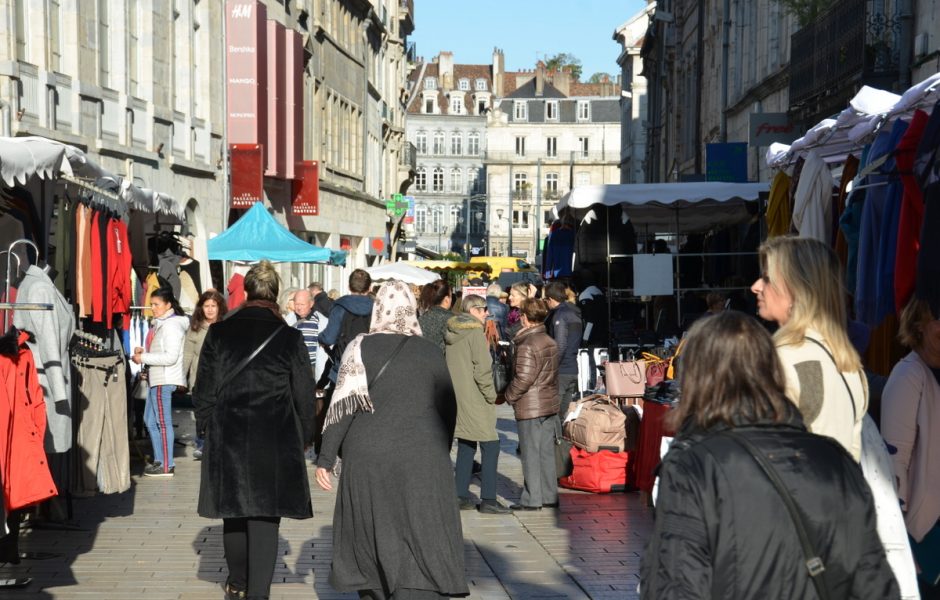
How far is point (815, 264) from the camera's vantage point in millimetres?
4695

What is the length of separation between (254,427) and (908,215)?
3.53m

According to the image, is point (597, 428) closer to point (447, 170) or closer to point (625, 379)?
point (625, 379)

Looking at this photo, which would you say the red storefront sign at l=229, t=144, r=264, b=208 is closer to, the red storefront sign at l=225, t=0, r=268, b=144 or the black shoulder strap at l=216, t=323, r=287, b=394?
the red storefront sign at l=225, t=0, r=268, b=144

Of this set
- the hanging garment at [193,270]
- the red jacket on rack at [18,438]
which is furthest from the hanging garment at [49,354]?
the hanging garment at [193,270]

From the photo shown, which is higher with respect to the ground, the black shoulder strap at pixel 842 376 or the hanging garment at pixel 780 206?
the hanging garment at pixel 780 206

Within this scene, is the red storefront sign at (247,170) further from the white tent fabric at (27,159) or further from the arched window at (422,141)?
the arched window at (422,141)

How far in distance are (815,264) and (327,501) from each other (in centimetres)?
793

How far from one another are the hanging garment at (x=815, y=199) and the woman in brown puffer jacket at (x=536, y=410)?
9.99ft

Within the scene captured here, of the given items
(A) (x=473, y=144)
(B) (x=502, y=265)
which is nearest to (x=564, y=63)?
(A) (x=473, y=144)

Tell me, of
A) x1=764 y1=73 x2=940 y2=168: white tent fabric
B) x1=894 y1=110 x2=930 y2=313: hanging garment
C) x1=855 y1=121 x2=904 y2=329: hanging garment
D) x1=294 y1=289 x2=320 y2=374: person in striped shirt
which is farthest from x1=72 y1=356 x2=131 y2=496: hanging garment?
x1=894 y1=110 x2=930 y2=313: hanging garment

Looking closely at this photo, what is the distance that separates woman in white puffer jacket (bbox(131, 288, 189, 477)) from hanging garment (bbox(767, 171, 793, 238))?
5857mm

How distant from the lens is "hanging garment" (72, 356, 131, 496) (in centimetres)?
1003

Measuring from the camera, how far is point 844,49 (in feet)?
64.5

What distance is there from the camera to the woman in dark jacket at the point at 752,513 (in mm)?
3592
